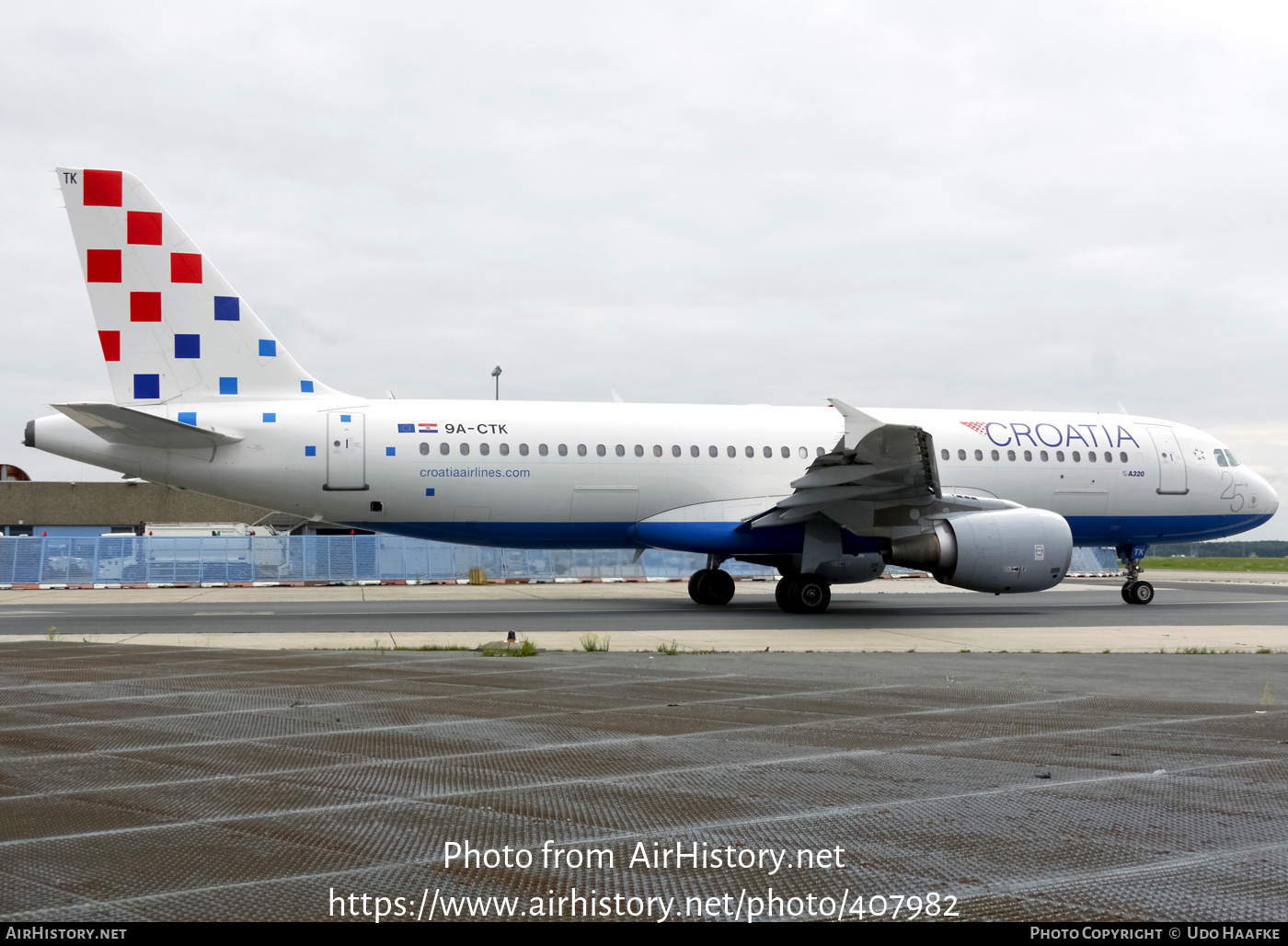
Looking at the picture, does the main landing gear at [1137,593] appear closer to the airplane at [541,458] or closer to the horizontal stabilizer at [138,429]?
the airplane at [541,458]

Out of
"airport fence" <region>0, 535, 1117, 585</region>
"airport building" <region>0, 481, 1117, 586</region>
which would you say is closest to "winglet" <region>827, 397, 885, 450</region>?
"airport building" <region>0, 481, 1117, 586</region>

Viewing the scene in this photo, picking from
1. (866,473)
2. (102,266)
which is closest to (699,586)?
(866,473)

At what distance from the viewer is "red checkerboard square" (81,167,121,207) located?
16.2 meters

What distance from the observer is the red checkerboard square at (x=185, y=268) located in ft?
54.5

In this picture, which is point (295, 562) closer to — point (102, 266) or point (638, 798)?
point (102, 266)

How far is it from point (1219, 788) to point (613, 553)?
2658 centimetres

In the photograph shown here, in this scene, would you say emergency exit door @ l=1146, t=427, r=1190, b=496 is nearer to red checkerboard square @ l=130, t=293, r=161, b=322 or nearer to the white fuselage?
the white fuselage

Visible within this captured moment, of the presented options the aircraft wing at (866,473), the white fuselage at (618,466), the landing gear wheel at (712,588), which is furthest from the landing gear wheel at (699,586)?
the aircraft wing at (866,473)

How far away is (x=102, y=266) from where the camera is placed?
1634 centimetres

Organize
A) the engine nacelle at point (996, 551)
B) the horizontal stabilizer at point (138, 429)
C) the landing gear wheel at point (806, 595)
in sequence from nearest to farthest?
the horizontal stabilizer at point (138, 429) < the engine nacelle at point (996, 551) < the landing gear wheel at point (806, 595)

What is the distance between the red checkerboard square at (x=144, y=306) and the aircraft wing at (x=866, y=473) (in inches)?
419

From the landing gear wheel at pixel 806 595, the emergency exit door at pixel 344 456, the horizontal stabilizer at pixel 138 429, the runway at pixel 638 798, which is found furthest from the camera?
the landing gear wheel at pixel 806 595

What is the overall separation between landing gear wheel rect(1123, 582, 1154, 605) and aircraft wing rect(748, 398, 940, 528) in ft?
21.1
